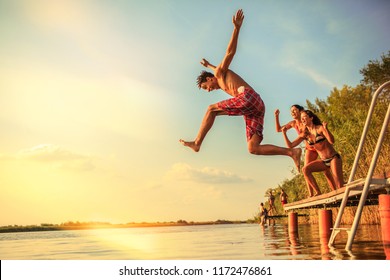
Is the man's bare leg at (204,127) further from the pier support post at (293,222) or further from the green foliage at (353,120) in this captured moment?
the pier support post at (293,222)

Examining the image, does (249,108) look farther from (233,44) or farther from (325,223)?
(325,223)

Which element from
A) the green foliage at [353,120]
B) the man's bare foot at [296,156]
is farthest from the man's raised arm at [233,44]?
the green foliage at [353,120]

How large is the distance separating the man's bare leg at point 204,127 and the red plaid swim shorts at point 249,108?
2.3 inches

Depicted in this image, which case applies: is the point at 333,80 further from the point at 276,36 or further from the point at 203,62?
the point at 203,62

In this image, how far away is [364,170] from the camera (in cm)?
809

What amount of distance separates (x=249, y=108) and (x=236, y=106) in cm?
15

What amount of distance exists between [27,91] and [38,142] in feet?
2.53

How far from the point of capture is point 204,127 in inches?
179

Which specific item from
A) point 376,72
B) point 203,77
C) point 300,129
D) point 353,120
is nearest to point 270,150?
point 300,129

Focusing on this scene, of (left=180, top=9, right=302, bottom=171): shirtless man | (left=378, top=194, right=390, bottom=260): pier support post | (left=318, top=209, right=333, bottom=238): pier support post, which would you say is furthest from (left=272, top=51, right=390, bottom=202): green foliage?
(left=378, top=194, right=390, bottom=260): pier support post

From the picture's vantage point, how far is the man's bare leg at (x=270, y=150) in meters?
4.61

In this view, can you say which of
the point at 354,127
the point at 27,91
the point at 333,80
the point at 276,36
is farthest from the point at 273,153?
the point at 354,127

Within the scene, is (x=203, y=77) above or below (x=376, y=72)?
below

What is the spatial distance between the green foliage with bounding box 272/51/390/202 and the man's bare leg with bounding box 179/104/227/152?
3.12 metres
